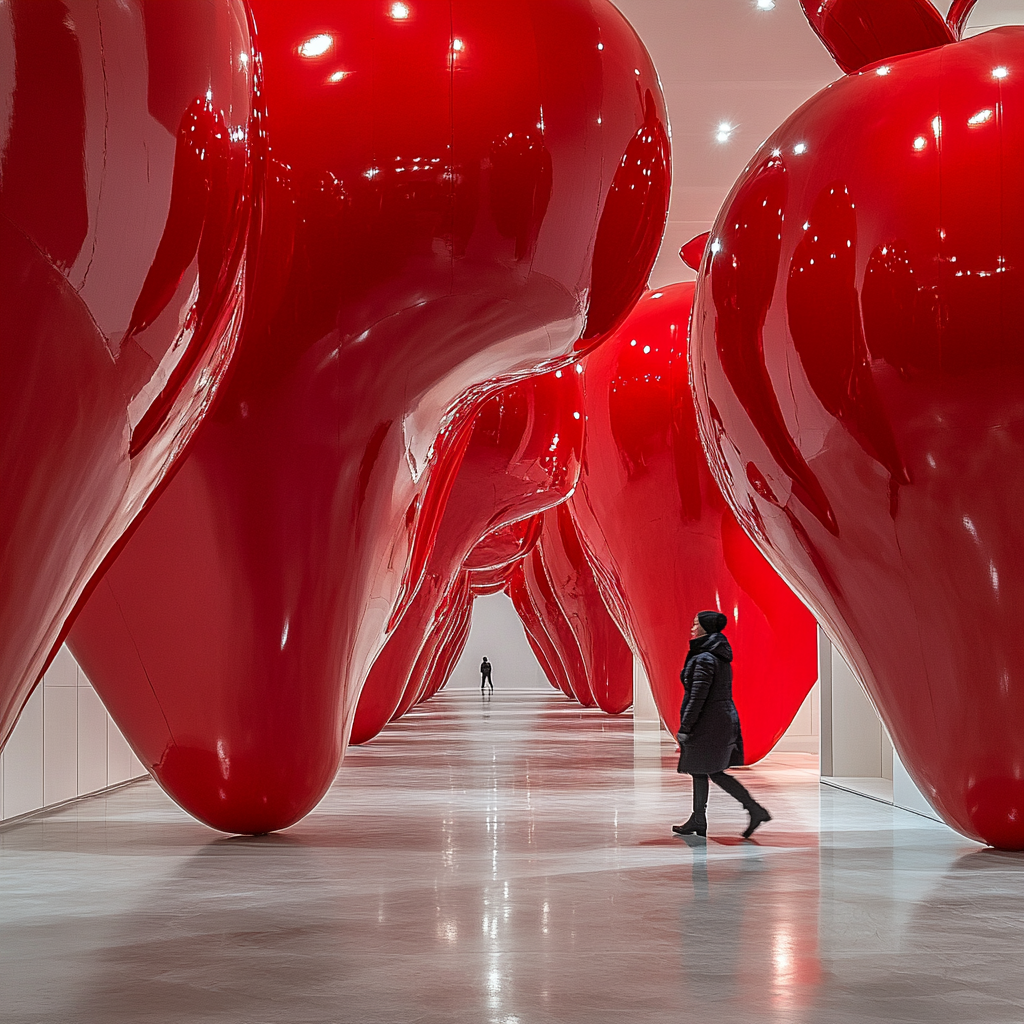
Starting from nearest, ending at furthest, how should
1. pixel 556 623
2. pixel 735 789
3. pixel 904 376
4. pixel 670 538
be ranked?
pixel 904 376
pixel 735 789
pixel 670 538
pixel 556 623

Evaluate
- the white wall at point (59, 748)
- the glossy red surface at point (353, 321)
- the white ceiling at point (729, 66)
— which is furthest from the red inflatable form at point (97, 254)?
the white ceiling at point (729, 66)

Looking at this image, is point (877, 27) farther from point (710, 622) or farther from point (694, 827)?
point (694, 827)

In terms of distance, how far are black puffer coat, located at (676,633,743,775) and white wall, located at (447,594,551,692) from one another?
41117 mm

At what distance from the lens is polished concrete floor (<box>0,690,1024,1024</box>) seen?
12.5ft

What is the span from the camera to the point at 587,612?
65.4ft

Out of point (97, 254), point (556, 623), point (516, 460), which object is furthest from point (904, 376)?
point (556, 623)

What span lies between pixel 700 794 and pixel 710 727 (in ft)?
1.26

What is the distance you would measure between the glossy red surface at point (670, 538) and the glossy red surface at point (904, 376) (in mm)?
3574

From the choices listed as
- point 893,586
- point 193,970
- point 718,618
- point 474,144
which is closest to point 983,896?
point 893,586

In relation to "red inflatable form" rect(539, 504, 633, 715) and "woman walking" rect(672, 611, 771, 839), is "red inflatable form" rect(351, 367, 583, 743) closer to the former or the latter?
"woman walking" rect(672, 611, 771, 839)

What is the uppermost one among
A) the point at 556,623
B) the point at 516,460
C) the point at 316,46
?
the point at 316,46

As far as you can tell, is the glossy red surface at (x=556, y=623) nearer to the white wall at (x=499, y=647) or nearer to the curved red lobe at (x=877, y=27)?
the curved red lobe at (x=877, y=27)

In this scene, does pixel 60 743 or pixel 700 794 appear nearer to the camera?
pixel 700 794

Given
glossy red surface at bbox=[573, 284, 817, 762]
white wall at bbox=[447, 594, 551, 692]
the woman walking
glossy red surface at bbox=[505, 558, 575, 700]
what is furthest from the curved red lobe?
white wall at bbox=[447, 594, 551, 692]
